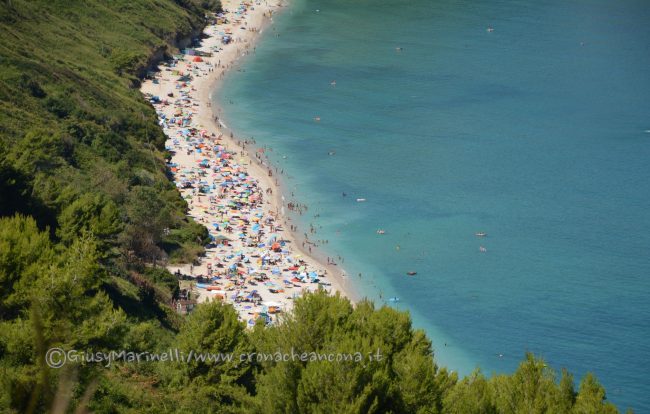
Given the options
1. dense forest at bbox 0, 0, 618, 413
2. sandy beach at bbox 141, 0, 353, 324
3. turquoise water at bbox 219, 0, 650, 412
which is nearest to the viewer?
dense forest at bbox 0, 0, 618, 413

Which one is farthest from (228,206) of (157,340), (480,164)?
(157,340)

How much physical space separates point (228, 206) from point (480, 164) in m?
26.6

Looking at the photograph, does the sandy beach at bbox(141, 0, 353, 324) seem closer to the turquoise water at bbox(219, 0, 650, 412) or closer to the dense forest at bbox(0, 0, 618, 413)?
the turquoise water at bbox(219, 0, 650, 412)

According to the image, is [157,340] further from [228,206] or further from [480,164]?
[480,164]

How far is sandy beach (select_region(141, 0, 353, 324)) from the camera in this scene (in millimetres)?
51750

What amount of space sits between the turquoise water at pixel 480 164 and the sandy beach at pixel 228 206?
2.34 metres

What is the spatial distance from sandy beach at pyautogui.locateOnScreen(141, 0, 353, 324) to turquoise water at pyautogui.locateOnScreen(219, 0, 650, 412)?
7.69ft

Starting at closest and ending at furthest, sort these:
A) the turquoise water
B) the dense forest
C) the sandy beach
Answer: the dense forest, the sandy beach, the turquoise water

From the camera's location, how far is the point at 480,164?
79.5m

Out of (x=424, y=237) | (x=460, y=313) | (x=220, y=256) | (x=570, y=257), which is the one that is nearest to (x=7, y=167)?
(x=220, y=256)

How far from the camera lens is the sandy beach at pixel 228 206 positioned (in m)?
51.8

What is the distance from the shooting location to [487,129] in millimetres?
88250

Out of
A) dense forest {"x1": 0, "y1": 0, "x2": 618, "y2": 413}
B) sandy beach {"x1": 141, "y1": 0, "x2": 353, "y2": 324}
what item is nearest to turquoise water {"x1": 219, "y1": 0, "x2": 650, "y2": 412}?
sandy beach {"x1": 141, "y1": 0, "x2": 353, "y2": 324}

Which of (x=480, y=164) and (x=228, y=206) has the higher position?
(x=480, y=164)
